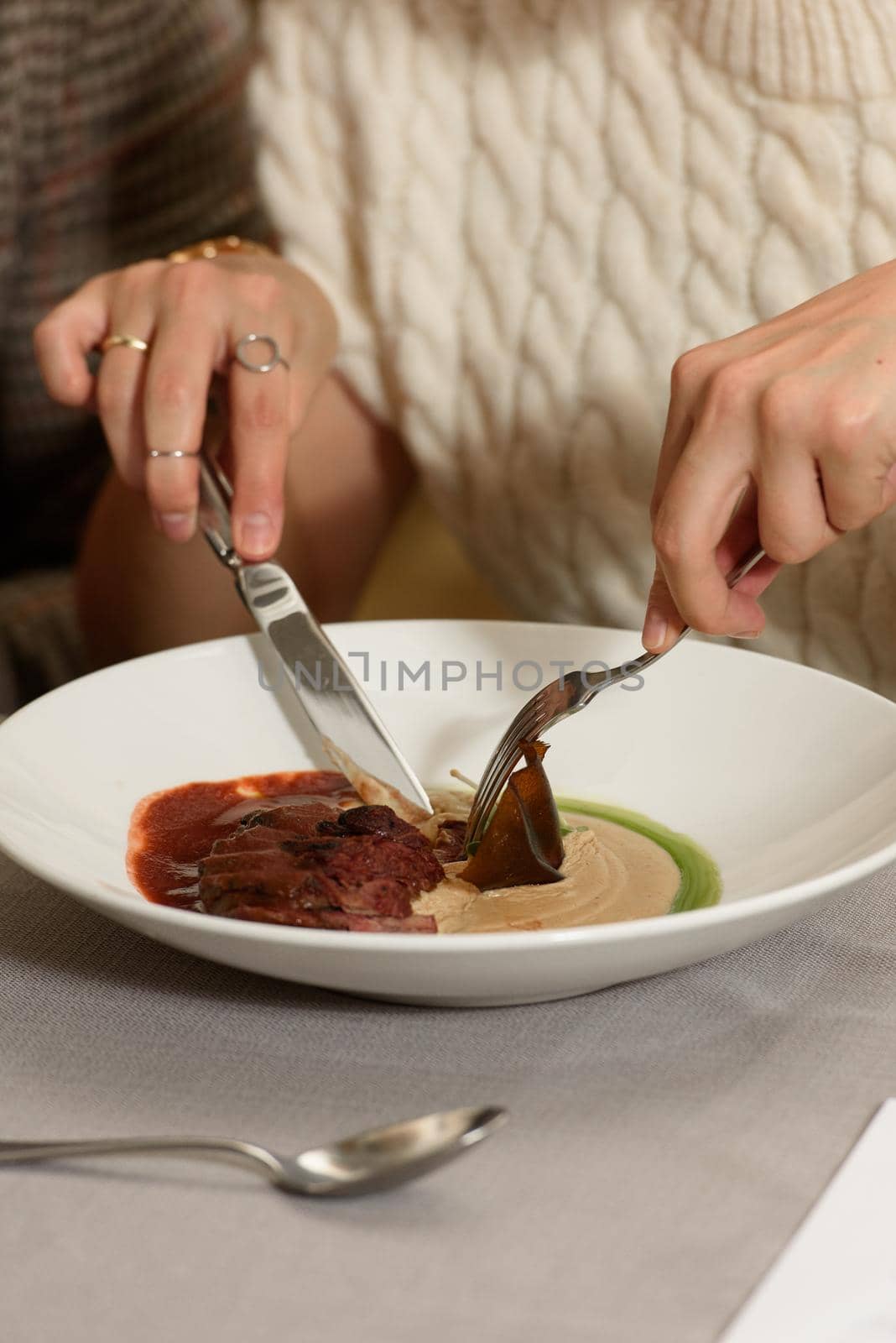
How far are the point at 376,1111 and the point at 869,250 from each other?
0.93m

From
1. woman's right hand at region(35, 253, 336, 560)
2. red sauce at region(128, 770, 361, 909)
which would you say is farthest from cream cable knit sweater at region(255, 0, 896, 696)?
red sauce at region(128, 770, 361, 909)

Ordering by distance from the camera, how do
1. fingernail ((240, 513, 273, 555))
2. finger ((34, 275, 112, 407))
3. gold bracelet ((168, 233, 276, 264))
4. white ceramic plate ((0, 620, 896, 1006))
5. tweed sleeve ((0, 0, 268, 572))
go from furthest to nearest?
tweed sleeve ((0, 0, 268, 572)), gold bracelet ((168, 233, 276, 264)), finger ((34, 275, 112, 407)), fingernail ((240, 513, 273, 555)), white ceramic plate ((0, 620, 896, 1006))

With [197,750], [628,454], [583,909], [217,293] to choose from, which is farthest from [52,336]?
[583,909]

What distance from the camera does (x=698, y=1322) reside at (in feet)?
1.48

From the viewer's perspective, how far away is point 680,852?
81 cm

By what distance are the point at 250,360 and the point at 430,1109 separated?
70cm

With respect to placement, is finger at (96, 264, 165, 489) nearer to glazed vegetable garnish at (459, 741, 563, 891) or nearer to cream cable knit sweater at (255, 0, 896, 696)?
cream cable knit sweater at (255, 0, 896, 696)

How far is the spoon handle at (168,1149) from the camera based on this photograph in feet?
1.69

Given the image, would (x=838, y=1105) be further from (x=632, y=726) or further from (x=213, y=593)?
(x=213, y=593)

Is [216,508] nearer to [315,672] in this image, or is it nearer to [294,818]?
[315,672]

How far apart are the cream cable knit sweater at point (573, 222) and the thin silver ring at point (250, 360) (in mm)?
365

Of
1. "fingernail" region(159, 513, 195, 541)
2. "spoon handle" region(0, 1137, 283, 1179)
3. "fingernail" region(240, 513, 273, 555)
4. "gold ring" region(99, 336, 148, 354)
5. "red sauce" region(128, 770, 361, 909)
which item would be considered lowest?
"red sauce" region(128, 770, 361, 909)

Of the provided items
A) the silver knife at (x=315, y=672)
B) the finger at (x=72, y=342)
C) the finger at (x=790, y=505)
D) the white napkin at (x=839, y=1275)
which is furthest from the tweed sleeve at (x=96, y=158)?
the white napkin at (x=839, y=1275)

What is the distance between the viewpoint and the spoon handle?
0.51 metres
